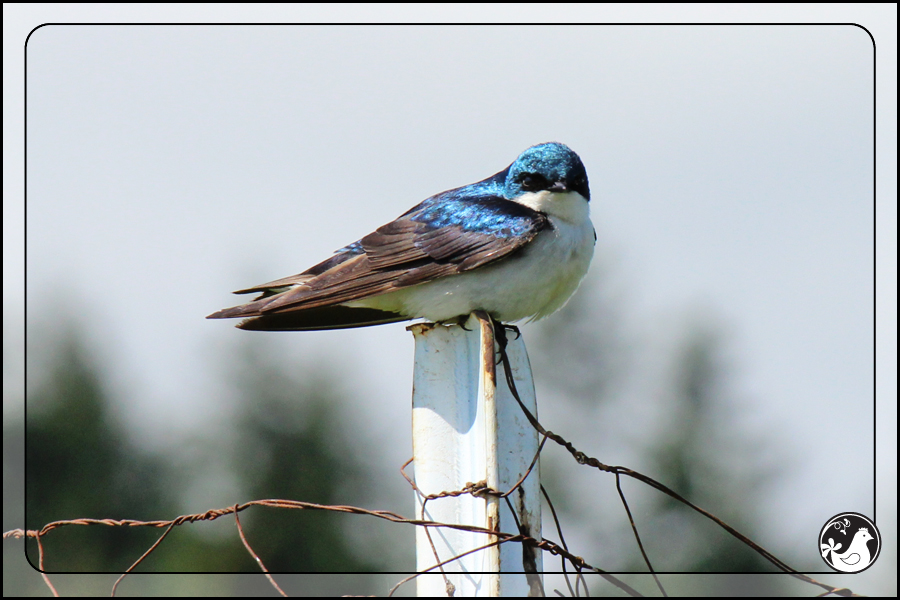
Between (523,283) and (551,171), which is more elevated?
(551,171)

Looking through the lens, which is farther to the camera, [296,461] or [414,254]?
[296,461]

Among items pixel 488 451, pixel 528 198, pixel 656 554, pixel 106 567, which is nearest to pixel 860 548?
pixel 488 451

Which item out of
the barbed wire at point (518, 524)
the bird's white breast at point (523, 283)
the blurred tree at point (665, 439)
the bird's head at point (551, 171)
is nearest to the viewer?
the barbed wire at point (518, 524)

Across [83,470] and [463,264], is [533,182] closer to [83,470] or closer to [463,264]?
[463,264]

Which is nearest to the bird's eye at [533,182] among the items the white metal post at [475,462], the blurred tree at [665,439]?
the white metal post at [475,462]

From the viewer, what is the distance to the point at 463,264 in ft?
13.9

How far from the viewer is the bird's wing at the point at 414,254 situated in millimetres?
4207

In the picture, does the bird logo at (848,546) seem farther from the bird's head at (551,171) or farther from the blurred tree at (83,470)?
the blurred tree at (83,470)

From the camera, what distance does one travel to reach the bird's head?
4.55 m

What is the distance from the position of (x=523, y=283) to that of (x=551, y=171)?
668mm

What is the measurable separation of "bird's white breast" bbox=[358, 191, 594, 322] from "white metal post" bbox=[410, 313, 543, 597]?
104 cm

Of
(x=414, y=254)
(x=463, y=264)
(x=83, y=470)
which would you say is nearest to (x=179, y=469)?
(x=83, y=470)

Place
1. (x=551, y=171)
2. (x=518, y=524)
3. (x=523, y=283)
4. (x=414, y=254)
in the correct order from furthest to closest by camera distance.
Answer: (x=551, y=171) < (x=414, y=254) < (x=523, y=283) < (x=518, y=524)

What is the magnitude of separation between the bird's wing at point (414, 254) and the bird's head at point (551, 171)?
0.52 feet
